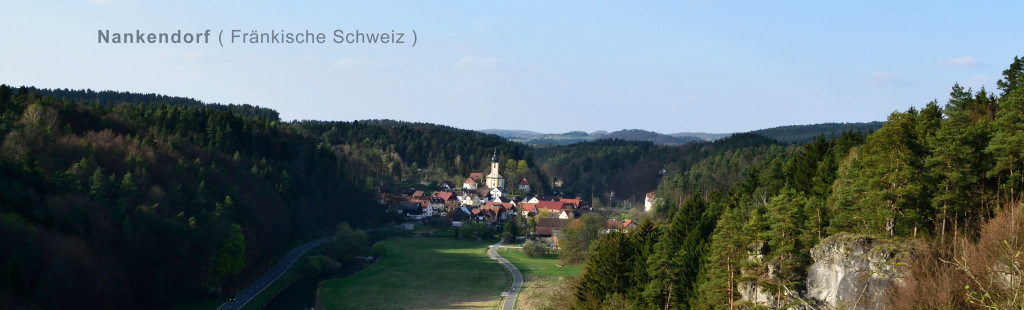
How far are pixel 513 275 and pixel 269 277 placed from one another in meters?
16.7

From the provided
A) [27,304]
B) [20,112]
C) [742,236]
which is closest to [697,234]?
[742,236]

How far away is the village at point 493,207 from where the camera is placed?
82.9m

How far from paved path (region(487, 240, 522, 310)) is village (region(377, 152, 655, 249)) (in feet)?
16.3

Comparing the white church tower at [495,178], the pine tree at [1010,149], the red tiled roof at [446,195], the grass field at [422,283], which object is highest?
the pine tree at [1010,149]

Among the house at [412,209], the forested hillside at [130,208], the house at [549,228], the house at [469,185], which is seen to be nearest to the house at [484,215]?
the house at [412,209]

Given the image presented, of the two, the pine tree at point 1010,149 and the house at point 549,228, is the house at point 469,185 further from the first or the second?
the pine tree at point 1010,149

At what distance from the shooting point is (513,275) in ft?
185

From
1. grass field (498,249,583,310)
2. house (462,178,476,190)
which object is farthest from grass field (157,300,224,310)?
house (462,178,476,190)

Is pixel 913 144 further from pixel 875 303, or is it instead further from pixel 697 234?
pixel 697 234

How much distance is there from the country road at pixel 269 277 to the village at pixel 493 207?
69.6ft

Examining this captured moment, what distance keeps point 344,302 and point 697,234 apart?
2302 centimetres

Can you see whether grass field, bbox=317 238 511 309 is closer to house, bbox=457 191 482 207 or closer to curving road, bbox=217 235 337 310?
curving road, bbox=217 235 337 310

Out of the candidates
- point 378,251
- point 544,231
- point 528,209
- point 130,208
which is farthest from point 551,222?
point 130,208

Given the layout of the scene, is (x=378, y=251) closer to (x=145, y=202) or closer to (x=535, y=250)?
(x=535, y=250)
